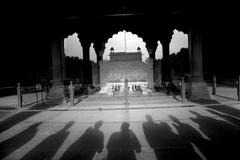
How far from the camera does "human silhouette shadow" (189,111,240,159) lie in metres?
3.41

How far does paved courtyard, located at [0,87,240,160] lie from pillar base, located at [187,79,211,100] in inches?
116

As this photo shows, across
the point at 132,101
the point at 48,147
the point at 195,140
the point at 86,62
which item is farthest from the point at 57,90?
the point at 195,140

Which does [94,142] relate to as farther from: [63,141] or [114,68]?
[114,68]

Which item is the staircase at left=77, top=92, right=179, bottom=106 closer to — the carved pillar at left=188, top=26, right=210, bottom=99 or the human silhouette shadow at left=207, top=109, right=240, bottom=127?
the carved pillar at left=188, top=26, right=210, bottom=99

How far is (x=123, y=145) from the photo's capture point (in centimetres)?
393

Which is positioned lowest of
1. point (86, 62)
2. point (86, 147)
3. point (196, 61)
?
point (86, 147)

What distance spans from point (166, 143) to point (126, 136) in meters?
1.11

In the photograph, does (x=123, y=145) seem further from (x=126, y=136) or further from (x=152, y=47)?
(x=152, y=47)

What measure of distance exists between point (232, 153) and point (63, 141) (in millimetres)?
3991

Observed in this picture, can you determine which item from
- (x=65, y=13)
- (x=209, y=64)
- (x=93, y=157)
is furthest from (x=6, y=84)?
(x=209, y=64)

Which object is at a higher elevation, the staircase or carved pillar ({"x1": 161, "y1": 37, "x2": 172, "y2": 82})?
carved pillar ({"x1": 161, "y1": 37, "x2": 172, "y2": 82})

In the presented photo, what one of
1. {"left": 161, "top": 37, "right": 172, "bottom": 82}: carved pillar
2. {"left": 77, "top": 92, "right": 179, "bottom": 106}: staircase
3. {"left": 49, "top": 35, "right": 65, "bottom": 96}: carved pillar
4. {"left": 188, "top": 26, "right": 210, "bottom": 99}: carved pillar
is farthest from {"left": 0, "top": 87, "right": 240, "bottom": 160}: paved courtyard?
{"left": 161, "top": 37, "right": 172, "bottom": 82}: carved pillar

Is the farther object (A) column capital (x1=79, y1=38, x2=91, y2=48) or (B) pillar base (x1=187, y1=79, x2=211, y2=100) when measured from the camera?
(A) column capital (x1=79, y1=38, x2=91, y2=48)

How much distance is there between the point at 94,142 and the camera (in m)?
4.14
